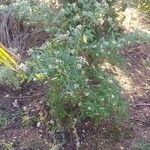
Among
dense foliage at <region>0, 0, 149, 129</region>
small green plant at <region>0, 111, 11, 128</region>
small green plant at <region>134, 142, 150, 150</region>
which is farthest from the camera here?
small green plant at <region>0, 111, 11, 128</region>

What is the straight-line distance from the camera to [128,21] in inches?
223

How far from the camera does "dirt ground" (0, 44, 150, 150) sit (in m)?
3.82

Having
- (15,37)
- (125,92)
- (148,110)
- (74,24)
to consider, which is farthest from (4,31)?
(148,110)

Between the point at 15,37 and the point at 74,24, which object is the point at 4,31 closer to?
the point at 15,37

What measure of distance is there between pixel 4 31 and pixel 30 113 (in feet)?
4.41

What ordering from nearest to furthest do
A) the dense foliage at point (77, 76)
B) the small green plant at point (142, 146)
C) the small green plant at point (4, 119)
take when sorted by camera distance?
the dense foliage at point (77, 76) → the small green plant at point (142, 146) → the small green plant at point (4, 119)

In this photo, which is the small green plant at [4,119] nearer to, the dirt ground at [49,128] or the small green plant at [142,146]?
the dirt ground at [49,128]

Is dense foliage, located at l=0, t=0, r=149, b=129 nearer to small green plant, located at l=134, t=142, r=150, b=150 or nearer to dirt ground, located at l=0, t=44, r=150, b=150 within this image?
dirt ground, located at l=0, t=44, r=150, b=150

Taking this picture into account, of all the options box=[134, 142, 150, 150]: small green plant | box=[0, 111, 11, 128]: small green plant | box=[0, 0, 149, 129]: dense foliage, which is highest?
box=[0, 0, 149, 129]: dense foliage

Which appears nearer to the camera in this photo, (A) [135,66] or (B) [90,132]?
(B) [90,132]

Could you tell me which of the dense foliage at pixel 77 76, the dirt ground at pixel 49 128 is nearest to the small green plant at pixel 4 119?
the dirt ground at pixel 49 128

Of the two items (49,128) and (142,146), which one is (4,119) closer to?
(49,128)

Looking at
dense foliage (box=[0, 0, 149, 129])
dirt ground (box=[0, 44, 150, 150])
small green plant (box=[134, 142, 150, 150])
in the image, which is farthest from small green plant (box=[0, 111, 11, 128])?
small green plant (box=[134, 142, 150, 150])

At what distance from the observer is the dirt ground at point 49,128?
12.5ft
